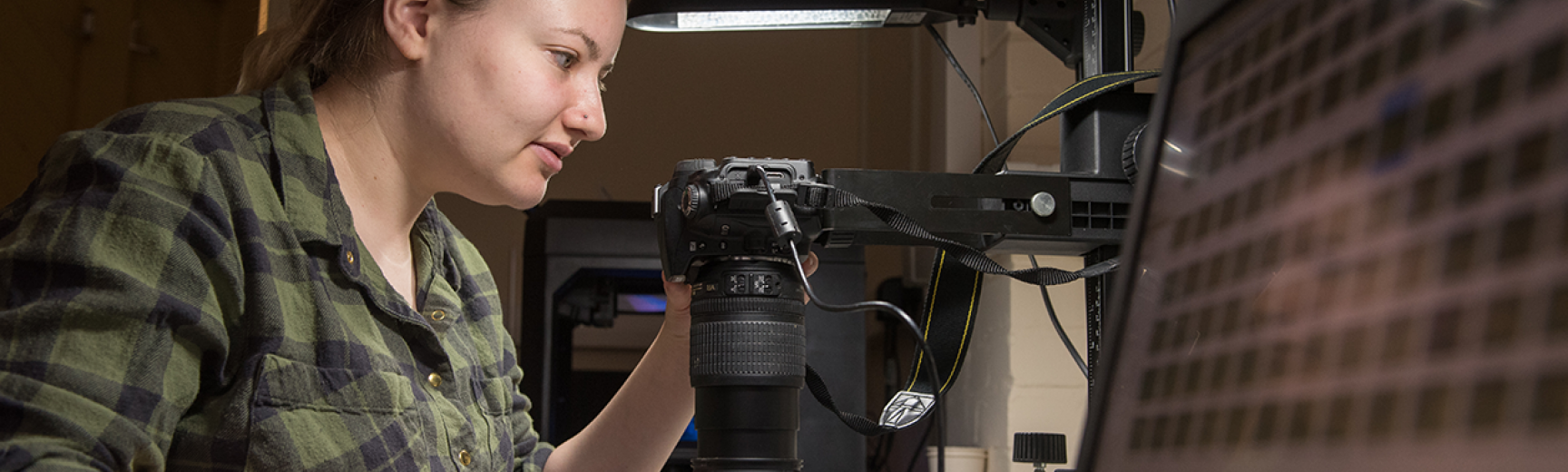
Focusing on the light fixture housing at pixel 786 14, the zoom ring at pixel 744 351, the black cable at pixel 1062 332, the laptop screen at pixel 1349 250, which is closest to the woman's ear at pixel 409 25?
the light fixture housing at pixel 786 14

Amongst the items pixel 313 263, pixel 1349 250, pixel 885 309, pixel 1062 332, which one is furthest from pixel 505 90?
pixel 1349 250

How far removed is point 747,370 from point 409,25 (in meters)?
0.33

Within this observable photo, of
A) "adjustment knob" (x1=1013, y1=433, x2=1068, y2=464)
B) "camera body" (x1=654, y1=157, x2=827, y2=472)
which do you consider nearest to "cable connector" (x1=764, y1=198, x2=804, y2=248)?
"camera body" (x1=654, y1=157, x2=827, y2=472)

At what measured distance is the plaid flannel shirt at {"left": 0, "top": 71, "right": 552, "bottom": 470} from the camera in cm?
50

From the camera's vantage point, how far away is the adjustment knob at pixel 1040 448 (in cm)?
77

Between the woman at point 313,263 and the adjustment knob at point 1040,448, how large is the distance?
Result: 253mm

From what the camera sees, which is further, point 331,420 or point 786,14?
point 786,14

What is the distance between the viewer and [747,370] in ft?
1.95

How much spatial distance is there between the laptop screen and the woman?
49 cm

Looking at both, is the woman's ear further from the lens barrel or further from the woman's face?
the lens barrel

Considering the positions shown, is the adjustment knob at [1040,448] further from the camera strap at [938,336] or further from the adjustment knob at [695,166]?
the adjustment knob at [695,166]

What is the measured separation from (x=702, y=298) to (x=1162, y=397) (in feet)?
1.54

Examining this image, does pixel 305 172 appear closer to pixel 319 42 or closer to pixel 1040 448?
pixel 319 42

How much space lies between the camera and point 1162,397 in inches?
6.7
